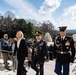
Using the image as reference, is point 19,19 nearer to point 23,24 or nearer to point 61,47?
point 23,24

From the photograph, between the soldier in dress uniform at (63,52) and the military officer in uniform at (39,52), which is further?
the military officer in uniform at (39,52)

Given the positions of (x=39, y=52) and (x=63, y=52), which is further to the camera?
(x=39, y=52)

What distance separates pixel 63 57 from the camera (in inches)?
232

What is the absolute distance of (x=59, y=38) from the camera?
19.7 ft

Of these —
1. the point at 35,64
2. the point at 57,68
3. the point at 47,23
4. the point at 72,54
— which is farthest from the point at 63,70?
the point at 47,23

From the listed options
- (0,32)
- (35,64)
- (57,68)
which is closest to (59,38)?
(57,68)

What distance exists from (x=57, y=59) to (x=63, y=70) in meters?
0.32

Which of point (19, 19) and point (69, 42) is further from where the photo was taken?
point (19, 19)

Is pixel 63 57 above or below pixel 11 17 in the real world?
below

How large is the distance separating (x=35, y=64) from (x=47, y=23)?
59479 mm

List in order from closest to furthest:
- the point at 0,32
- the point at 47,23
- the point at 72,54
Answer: the point at 72,54
the point at 0,32
the point at 47,23

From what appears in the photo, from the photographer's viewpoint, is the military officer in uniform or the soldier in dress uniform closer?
the soldier in dress uniform

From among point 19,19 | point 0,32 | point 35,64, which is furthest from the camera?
point 19,19

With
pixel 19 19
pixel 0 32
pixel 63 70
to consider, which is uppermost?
pixel 19 19
